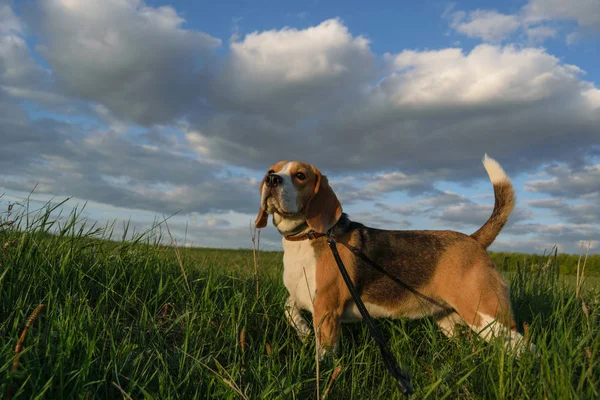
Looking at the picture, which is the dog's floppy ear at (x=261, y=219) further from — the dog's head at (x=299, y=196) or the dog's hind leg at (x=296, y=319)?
the dog's hind leg at (x=296, y=319)

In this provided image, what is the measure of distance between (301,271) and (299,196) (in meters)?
0.83

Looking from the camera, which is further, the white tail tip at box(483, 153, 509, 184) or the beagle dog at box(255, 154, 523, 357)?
the white tail tip at box(483, 153, 509, 184)

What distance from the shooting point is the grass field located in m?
3.34

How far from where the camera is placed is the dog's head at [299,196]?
4855mm

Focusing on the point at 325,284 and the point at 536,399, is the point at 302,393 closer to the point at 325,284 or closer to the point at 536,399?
the point at 325,284

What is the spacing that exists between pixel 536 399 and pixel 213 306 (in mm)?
3132

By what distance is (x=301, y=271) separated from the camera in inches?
Answer: 199

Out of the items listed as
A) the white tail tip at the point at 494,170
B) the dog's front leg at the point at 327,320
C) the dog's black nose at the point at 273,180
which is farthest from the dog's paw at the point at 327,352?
the white tail tip at the point at 494,170

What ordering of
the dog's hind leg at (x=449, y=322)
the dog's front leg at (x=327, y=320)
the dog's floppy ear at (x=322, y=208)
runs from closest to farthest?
the dog's front leg at (x=327, y=320), the dog's floppy ear at (x=322, y=208), the dog's hind leg at (x=449, y=322)

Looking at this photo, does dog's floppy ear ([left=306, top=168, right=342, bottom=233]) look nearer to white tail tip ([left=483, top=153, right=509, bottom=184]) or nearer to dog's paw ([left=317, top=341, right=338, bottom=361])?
dog's paw ([left=317, top=341, right=338, bottom=361])

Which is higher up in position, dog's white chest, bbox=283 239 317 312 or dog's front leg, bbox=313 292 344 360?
dog's white chest, bbox=283 239 317 312

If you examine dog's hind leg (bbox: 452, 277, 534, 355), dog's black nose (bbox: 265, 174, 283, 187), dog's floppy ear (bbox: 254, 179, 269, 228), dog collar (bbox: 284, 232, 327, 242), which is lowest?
dog's hind leg (bbox: 452, 277, 534, 355)

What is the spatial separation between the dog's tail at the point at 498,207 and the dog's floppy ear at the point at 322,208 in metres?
1.89

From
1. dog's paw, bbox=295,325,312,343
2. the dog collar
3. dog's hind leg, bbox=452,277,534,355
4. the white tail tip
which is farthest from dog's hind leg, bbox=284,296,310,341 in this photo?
the white tail tip
